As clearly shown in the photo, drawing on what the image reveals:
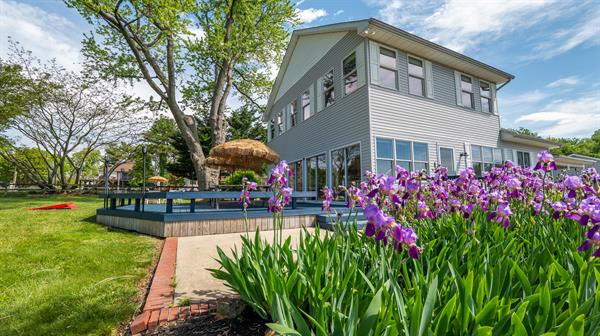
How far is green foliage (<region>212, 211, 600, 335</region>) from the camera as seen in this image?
107 cm

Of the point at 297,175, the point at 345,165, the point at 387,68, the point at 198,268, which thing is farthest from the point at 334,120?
the point at 198,268

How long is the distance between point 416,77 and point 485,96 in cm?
419

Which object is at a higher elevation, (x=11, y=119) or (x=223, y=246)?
(x=11, y=119)

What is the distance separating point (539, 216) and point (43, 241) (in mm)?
7193

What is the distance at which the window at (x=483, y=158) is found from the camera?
10486 millimetres

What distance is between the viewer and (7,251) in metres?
4.05

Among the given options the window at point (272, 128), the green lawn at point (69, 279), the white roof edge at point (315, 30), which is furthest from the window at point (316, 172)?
the green lawn at point (69, 279)

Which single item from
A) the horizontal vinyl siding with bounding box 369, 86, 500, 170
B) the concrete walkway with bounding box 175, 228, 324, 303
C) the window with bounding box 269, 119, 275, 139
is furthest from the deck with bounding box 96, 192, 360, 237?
the window with bounding box 269, 119, 275, 139

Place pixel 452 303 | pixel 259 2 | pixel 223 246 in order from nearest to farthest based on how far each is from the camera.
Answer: pixel 452 303
pixel 223 246
pixel 259 2

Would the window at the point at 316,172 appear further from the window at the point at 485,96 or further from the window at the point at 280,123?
the window at the point at 485,96

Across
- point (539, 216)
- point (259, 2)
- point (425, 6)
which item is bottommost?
point (539, 216)

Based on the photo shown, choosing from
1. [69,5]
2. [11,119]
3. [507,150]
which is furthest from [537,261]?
[11,119]

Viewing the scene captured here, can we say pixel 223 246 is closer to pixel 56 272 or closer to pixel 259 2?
pixel 56 272

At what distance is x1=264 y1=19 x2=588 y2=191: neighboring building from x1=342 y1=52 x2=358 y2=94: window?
33 millimetres
